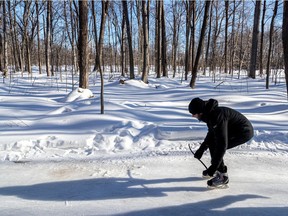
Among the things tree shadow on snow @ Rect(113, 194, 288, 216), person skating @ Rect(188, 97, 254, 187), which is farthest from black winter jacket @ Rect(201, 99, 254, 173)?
tree shadow on snow @ Rect(113, 194, 288, 216)

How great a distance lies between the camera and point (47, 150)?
5055 millimetres

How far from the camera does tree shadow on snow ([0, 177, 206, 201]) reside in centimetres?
342

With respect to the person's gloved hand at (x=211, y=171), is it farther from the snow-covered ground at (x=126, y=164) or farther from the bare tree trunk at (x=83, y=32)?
the bare tree trunk at (x=83, y=32)

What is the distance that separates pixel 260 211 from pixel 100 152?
9.31 feet

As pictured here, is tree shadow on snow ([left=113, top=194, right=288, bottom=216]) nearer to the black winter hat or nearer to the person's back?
the person's back

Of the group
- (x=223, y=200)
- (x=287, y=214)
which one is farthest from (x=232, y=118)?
(x=287, y=214)

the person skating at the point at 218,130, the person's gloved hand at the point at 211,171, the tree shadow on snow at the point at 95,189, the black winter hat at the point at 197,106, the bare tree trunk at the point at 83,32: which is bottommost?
the tree shadow on snow at the point at 95,189

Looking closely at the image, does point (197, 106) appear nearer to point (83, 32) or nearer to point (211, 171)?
point (211, 171)

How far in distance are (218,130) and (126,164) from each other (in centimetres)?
170

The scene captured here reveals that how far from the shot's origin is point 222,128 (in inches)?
134

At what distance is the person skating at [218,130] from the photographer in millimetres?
3402

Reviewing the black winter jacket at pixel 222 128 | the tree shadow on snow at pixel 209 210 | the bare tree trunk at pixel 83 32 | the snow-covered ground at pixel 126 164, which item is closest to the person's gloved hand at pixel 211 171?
the black winter jacket at pixel 222 128

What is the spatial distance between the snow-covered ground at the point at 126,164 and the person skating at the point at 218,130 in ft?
0.77

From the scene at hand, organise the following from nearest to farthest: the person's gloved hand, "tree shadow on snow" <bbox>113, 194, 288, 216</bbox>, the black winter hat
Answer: "tree shadow on snow" <bbox>113, 194, 288, 216</bbox> → the black winter hat → the person's gloved hand
